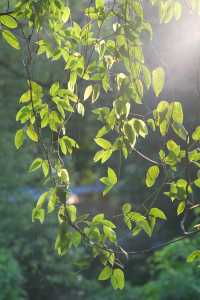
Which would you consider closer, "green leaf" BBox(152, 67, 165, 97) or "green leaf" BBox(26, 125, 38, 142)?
"green leaf" BBox(152, 67, 165, 97)

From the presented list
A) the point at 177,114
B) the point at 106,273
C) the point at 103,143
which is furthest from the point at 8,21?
the point at 106,273

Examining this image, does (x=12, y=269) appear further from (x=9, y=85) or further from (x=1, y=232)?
(x=9, y=85)

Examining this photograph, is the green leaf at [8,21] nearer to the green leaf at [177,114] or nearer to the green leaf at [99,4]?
the green leaf at [99,4]

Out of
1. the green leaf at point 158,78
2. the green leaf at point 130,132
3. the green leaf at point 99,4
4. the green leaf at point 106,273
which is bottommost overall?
the green leaf at point 106,273

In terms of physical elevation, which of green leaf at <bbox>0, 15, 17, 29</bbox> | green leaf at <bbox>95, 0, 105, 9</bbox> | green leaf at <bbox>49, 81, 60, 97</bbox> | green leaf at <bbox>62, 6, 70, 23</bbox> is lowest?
green leaf at <bbox>49, 81, 60, 97</bbox>

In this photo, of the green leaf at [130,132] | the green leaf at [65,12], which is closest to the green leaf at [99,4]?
the green leaf at [65,12]

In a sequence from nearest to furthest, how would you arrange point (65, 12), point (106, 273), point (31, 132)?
point (106, 273) → point (31, 132) → point (65, 12)

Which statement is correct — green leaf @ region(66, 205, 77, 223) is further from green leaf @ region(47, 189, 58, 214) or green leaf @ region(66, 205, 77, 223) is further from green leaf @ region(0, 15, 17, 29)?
green leaf @ region(0, 15, 17, 29)

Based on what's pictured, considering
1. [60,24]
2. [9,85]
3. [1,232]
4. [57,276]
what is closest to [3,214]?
[1,232]

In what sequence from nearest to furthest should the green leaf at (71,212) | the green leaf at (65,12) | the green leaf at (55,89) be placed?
the green leaf at (71,212) → the green leaf at (55,89) → the green leaf at (65,12)

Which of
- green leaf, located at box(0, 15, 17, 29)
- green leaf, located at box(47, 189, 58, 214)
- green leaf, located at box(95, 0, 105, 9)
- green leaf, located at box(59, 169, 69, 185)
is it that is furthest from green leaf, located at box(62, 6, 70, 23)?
green leaf, located at box(47, 189, 58, 214)

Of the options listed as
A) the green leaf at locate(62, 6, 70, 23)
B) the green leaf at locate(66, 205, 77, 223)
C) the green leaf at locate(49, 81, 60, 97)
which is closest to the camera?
the green leaf at locate(66, 205, 77, 223)

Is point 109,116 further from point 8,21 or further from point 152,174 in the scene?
point 8,21

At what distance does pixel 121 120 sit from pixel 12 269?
199 inches
